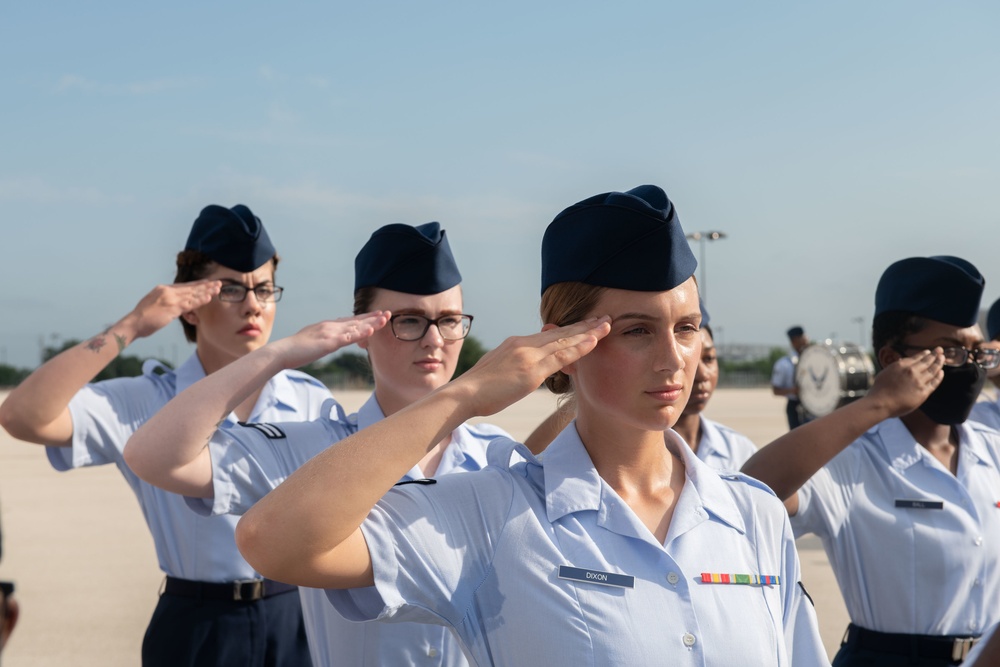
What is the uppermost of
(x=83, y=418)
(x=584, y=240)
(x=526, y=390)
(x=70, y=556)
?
(x=584, y=240)

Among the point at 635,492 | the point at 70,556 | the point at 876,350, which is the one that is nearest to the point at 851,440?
the point at 876,350

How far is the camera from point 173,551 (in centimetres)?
428

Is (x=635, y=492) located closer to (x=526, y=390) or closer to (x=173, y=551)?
(x=526, y=390)

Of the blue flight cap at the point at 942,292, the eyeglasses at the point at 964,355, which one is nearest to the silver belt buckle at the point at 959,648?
the eyeglasses at the point at 964,355

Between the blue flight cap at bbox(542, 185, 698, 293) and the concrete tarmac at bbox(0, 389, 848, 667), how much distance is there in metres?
5.42

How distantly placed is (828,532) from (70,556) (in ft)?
29.3

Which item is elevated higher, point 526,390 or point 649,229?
point 649,229

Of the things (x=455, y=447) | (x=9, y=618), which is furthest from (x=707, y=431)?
(x=9, y=618)

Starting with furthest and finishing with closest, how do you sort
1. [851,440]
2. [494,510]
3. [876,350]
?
1. [876,350]
2. [851,440]
3. [494,510]

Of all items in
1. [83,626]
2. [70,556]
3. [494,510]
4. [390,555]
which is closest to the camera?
[390,555]

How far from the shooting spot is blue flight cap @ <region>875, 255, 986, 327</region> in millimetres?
3818

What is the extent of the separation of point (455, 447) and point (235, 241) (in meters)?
1.46

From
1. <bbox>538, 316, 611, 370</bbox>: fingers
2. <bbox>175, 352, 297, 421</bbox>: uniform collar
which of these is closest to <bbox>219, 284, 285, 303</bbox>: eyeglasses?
<bbox>175, 352, 297, 421</bbox>: uniform collar

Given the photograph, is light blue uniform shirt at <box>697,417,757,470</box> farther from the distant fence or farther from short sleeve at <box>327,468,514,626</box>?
the distant fence
